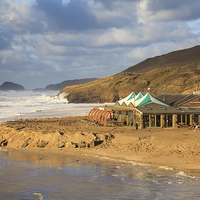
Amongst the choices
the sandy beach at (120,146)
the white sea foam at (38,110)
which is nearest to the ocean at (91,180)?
the sandy beach at (120,146)

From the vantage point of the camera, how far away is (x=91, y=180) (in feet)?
52.1

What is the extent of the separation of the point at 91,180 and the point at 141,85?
519 ft

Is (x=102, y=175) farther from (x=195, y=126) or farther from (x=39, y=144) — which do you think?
(x=195, y=126)

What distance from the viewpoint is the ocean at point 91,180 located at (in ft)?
43.5

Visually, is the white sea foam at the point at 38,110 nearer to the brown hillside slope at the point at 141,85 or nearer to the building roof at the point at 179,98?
the brown hillside slope at the point at 141,85

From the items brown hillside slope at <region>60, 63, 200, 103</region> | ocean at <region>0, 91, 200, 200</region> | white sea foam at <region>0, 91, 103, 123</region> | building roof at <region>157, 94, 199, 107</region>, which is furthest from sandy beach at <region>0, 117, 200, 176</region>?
brown hillside slope at <region>60, 63, 200, 103</region>

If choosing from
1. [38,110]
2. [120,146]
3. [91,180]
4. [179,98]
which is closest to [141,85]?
[38,110]

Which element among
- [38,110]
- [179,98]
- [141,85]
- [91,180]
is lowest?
A: [91,180]

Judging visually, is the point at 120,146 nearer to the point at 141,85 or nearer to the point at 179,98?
the point at 179,98

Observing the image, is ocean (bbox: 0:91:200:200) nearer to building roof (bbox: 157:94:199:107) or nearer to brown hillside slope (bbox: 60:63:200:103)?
building roof (bbox: 157:94:199:107)

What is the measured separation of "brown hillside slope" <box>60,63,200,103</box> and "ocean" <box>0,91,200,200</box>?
133901 mm

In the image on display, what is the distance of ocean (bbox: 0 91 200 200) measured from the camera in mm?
13273

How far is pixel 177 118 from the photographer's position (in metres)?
35.6

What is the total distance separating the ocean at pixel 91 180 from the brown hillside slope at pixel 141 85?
13390cm
